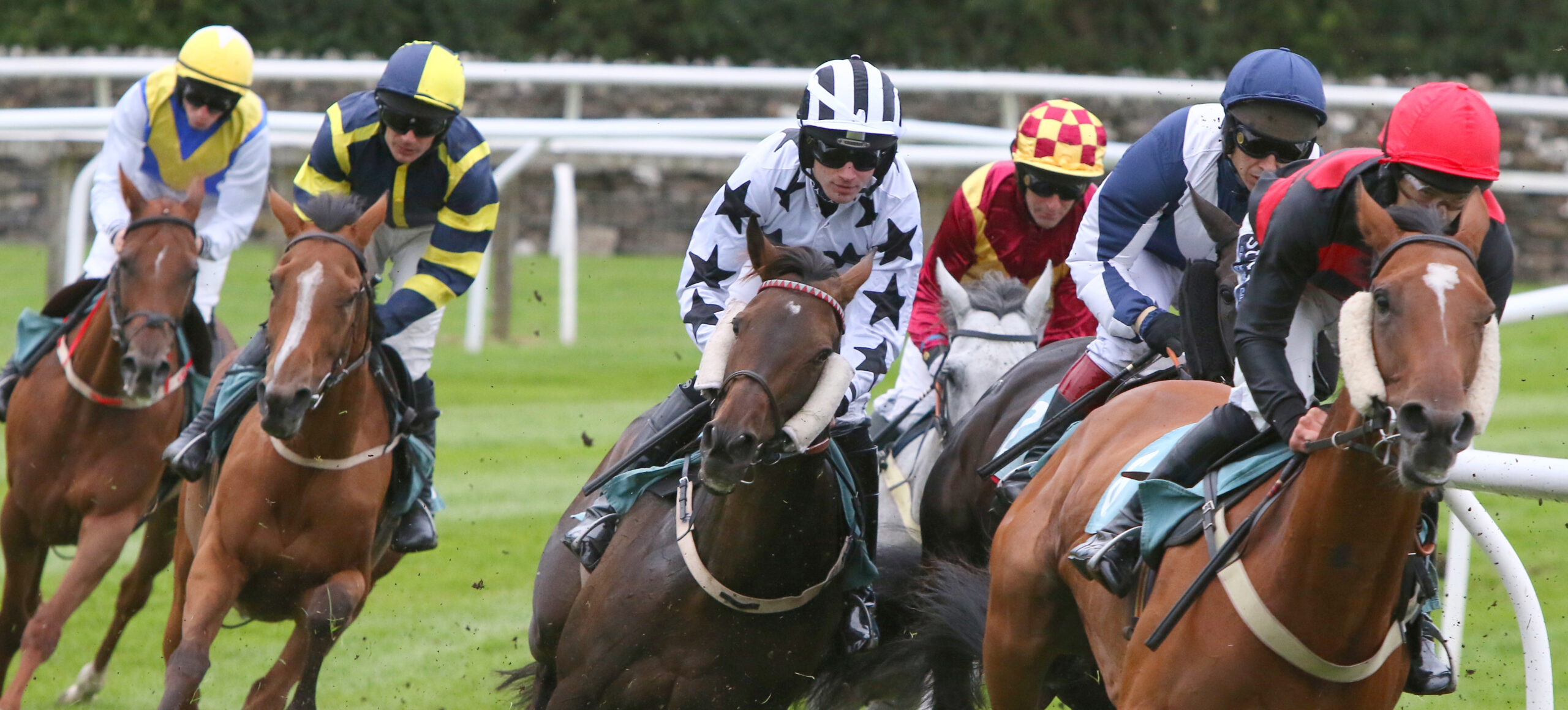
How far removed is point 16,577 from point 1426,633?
4.54 meters

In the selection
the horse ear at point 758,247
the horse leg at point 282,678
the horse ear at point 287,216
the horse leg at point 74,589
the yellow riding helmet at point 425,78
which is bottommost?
the horse leg at point 74,589

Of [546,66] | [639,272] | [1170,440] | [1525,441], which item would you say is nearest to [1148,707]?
[1170,440]

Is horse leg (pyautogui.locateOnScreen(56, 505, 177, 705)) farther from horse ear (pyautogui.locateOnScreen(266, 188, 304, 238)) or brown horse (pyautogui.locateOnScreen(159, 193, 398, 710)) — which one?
horse ear (pyautogui.locateOnScreen(266, 188, 304, 238))

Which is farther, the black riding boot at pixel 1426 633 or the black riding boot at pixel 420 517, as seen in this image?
the black riding boot at pixel 420 517

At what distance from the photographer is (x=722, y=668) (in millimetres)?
4070

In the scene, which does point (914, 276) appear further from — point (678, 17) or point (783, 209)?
point (678, 17)

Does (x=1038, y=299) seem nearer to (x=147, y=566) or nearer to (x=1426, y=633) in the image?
(x=1426, y=633)

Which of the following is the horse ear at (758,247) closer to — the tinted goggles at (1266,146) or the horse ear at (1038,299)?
the tinted goggles at (1266,146)

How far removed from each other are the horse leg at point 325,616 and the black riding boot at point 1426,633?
9.35 feet

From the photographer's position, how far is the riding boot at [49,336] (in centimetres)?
577

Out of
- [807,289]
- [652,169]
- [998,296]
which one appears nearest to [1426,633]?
[807,289]

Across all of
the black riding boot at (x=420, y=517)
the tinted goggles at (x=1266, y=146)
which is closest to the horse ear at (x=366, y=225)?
the black riding boot at (x=420, y=517)

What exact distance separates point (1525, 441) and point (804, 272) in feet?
22.5

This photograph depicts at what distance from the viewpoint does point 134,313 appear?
205 inches
